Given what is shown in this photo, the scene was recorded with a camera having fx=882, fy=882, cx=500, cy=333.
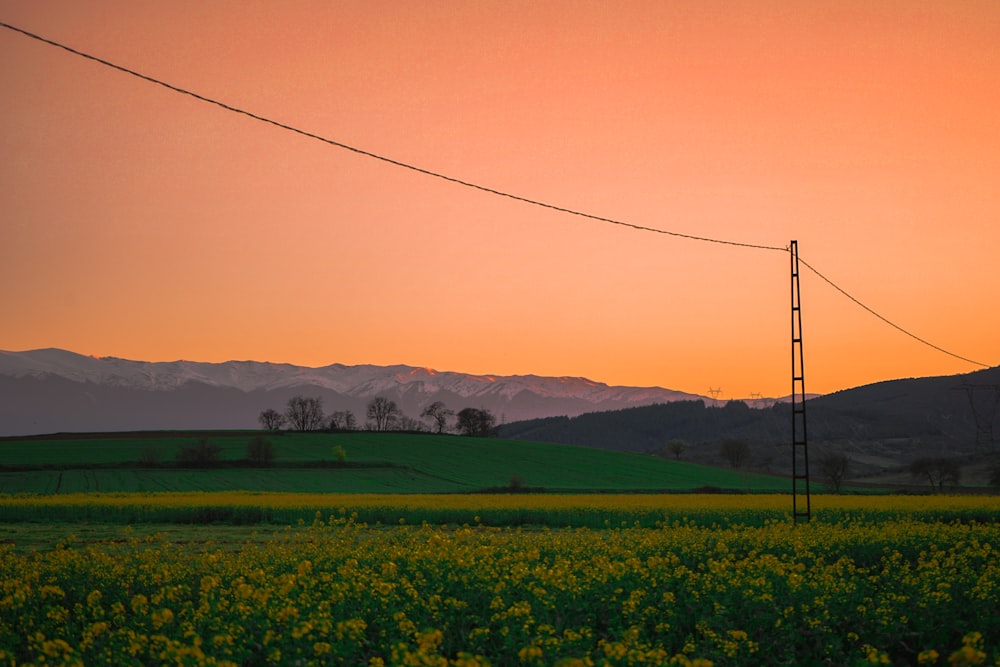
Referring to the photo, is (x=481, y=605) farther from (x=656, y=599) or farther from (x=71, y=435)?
(x=71, y=435)

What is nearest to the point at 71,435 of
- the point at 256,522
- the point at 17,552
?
the point at 256,522

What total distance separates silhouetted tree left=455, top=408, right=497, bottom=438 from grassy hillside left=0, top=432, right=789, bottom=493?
67.3 feet

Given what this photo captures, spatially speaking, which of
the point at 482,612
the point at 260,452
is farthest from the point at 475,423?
the point at 482,612

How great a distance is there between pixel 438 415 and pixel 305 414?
2441 cm

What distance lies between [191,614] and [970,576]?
12384 mm

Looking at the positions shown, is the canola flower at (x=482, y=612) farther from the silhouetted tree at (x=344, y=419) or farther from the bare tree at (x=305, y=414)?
the silhouetted tree at (x=344, y=419)

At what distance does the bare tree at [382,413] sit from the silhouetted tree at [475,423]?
25050 mm

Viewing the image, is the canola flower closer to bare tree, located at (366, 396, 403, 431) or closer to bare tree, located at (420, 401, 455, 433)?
bare tree, located at (420, 401, 455, 433)

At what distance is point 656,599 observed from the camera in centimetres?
1399

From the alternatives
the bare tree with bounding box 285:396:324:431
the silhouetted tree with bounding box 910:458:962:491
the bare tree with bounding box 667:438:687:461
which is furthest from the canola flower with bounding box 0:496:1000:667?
the bare tree with bounding box 667:438:687:461

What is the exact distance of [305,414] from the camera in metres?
158

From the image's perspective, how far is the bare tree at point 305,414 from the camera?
157 metres

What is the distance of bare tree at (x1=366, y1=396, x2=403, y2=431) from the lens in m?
173

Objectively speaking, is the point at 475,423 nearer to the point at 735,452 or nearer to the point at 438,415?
the point at 438,415
